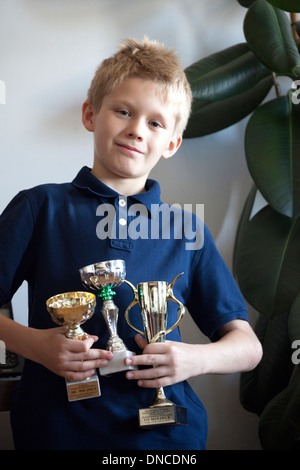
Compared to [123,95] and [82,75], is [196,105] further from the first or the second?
[123,95]

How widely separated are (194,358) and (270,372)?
2.23 ft

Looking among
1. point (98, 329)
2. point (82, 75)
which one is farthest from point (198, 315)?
point (82, 75)

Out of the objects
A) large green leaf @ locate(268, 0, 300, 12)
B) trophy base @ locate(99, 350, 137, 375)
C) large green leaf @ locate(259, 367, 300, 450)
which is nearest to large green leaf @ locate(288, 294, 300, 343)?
large green leaf @ locate(259, 367, 300, 450)

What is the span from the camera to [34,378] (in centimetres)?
100

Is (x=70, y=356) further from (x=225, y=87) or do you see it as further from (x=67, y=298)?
(x=225, y=87)

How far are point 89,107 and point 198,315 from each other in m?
0.50

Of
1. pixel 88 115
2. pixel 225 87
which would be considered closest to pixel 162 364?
pixel 88 115

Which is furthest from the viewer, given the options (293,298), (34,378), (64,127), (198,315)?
(64,127)

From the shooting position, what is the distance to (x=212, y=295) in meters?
1.12

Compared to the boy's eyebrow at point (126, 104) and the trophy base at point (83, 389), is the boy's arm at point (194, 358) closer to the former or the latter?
the trophy base at point (83, 389)

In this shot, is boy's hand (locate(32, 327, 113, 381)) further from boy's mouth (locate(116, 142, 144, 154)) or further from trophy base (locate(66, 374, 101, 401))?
boy's mouth (locate(116, 142, 144, 154))

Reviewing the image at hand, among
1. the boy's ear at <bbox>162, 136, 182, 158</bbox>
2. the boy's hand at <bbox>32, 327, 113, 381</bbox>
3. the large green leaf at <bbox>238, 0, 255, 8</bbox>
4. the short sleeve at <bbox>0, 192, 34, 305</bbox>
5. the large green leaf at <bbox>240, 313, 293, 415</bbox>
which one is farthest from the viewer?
the large green leaf at <bbox>238, 0, 255, 8</bbox>

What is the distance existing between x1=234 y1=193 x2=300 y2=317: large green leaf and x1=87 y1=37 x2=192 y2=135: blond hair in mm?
448

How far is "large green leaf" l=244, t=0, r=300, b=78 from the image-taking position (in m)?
1.42
